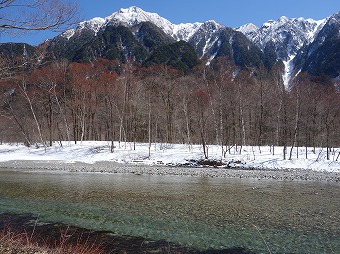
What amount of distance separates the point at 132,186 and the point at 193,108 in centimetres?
2687

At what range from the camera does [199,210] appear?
13383 mm

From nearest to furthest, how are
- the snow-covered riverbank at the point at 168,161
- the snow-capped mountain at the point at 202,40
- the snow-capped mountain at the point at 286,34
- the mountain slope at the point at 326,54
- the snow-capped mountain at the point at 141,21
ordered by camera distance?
the snow-covered riverbank at the point at 168,161, the mountain slope at the point at 326,54, the snow-capped mountain at the point at 202,40, the snow-capped mountain at the point at 141,21, the snow-capped mountain at the point at 286,34

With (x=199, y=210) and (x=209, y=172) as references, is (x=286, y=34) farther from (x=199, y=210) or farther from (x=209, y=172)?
(x=199, y=210)

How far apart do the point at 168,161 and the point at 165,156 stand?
1630 millimetres

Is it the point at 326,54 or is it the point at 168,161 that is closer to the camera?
the point at 168,161

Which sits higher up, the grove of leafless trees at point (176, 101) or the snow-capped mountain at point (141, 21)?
the snow-capped mountain at point (141, 21)

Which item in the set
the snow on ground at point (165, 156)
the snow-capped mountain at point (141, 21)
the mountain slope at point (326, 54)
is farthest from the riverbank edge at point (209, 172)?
the snow-capped mountain at point (141, 21)

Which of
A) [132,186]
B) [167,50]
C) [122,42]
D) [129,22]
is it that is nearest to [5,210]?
Answer: [132,186]

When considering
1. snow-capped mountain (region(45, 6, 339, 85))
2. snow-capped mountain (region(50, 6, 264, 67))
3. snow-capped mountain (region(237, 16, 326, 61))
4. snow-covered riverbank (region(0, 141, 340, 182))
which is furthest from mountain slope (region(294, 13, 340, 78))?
snow-covered riverbank (region(0, 141, 340, 182))

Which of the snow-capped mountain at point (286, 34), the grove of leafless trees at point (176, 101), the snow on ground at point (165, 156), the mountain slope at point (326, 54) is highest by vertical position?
the snow-capped mountain at point (286, 34)

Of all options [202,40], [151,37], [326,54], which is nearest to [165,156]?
[326,54]

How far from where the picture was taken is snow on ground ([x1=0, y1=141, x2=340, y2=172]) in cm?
3212

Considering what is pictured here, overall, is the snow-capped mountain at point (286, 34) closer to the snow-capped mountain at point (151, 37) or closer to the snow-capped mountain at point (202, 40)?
the snow-capped mountain at point (202, 40)

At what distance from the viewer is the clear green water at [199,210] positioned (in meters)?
9.61
